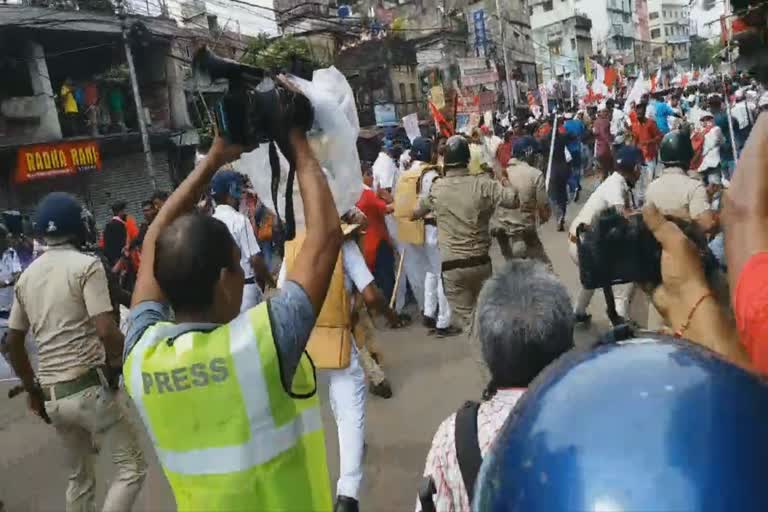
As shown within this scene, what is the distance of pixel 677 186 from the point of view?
13.9 ft

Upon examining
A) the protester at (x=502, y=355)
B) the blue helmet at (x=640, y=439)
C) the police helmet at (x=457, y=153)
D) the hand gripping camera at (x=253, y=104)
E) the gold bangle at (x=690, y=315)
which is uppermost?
the hand gripping camera at (x=253, y=104)

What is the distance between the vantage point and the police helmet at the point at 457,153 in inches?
188

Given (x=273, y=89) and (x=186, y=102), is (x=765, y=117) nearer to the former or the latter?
(x=273, y=89)

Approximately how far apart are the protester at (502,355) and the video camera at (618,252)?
0.30m

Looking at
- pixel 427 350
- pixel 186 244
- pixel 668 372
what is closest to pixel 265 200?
pixel 186 244

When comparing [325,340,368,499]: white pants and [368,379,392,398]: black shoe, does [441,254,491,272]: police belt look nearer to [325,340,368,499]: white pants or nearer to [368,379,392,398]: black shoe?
[368,379,392,398]: black shoe

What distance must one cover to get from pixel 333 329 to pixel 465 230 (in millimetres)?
1413

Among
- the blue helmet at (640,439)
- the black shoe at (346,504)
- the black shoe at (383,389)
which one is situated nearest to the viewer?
the blue helmet at (640,439)

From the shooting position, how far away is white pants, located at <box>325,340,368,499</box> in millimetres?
3502

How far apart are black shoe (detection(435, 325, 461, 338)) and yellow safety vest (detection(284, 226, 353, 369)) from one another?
108 inches

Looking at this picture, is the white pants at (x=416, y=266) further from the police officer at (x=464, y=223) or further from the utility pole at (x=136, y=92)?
the utility pole at (x=136, y=92)

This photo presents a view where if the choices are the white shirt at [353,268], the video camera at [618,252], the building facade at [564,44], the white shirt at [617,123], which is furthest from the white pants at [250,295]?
the building facade at [564,44]

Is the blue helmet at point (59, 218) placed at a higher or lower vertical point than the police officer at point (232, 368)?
higher

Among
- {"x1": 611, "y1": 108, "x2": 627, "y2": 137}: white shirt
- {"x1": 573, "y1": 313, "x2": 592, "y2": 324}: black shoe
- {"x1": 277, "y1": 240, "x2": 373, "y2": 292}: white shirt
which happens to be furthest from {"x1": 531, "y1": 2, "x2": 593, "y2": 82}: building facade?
{"x1": 277, "y1": 240, "x2": 373, "y2": 292}: white shirt
